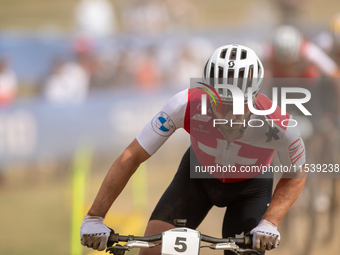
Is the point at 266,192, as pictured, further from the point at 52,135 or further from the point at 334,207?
the point at 52,135

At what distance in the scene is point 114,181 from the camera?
3.22 m

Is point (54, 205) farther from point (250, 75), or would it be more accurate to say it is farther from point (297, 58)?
point (250, 75)

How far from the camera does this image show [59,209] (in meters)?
8.59

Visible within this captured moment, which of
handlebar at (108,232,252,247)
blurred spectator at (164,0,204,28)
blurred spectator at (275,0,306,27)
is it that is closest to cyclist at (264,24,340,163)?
blurred spectator at (275,0,306,27)

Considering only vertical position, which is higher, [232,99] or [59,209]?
[232,99]

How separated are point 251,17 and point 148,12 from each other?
3025mm

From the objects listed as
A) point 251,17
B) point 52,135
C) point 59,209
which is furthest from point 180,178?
point 251,17

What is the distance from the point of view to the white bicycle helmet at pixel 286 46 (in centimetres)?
660

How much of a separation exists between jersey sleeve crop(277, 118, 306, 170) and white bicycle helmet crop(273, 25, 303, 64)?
11.8 ft

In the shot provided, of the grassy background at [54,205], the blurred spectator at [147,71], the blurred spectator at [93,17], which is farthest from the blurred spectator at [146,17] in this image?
the grassy background at [54,205]

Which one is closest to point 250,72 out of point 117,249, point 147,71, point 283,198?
point 283,198

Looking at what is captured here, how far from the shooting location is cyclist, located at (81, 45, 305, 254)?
3.11m

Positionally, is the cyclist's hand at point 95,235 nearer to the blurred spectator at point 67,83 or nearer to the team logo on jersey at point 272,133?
the team logo on jersey at point 272,133

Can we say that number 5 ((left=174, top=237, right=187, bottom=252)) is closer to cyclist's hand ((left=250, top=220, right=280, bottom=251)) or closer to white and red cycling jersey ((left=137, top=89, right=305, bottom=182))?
cyclist's hand ((left=250, top=220, right=280, bottom=251))
